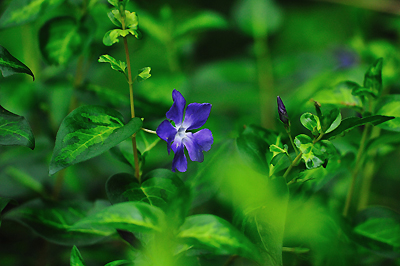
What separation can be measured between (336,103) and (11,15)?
69 cm

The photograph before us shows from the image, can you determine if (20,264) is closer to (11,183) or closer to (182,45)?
(11,183)

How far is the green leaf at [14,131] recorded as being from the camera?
526 mm

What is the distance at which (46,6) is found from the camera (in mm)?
743

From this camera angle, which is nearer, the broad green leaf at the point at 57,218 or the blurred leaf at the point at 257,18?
the broad green leaf at the point at 57,218

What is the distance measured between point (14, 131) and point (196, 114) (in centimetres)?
29

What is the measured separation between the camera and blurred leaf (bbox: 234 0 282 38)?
146 cm

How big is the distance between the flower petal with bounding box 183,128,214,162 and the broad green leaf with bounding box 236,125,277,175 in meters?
0.05

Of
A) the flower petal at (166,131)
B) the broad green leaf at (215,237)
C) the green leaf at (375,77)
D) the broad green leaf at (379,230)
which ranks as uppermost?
the green leaf at (375,77)

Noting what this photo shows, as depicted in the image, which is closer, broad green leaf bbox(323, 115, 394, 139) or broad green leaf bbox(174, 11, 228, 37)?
broad green leaf bbox(323, 115, 394, 139)

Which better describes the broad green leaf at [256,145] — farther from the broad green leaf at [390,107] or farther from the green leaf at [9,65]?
the green leaf at [9,65]

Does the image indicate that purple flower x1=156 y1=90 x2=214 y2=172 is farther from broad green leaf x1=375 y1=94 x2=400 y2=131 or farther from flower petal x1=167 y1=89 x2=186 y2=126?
broad green leaf x1=375 y1=94 x2=400 y2=131

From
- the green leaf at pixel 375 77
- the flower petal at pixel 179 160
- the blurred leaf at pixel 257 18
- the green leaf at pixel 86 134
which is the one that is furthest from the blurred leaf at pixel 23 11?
the blurred leaf at pixel 257 18

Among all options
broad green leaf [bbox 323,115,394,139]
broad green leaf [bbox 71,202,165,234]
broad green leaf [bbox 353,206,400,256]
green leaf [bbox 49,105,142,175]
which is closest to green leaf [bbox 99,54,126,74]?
green leaf [bbox 49,105,142,175]

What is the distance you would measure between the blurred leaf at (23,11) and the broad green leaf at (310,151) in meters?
0.60
